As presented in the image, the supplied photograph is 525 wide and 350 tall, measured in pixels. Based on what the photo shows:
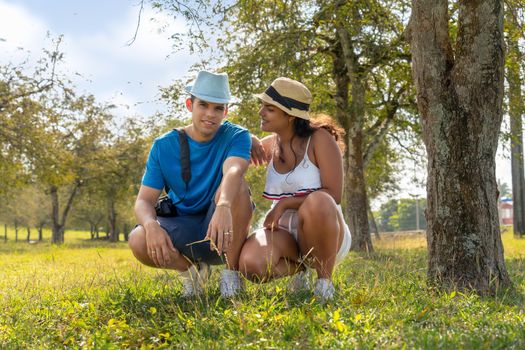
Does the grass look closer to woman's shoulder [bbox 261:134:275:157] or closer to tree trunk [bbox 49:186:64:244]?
woman's shoulder [bbox 261:134:275:157]

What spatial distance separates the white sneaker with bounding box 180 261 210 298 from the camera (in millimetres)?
4866

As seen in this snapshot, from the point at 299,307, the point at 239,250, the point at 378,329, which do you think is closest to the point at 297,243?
the point at 239,250

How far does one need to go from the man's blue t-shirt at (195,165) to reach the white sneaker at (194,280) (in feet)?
1.61

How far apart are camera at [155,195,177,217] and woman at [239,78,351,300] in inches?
29.9

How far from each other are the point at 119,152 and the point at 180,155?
2987cm

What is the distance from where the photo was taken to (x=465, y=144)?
20.1 ft

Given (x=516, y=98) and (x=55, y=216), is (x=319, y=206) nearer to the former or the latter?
(x=516, y=98)

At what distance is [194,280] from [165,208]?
0.69 m

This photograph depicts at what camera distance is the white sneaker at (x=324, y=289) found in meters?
4.58

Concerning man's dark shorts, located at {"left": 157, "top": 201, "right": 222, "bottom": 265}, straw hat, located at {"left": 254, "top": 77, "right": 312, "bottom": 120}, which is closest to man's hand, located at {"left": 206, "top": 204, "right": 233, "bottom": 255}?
man's dark shorts, located at {"left": 157, "top": 201, "right": 222, "bottom": 265}

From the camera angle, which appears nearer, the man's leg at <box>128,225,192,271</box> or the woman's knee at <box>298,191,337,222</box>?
the woman's knee at <box>298,191,337,222</box>

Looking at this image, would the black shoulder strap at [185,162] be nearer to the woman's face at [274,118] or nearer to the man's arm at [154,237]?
the man's arm at [154,237]

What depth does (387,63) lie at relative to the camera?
15617 mm

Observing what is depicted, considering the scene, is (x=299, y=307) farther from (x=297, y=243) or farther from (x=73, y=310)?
(x=73, y=310)
